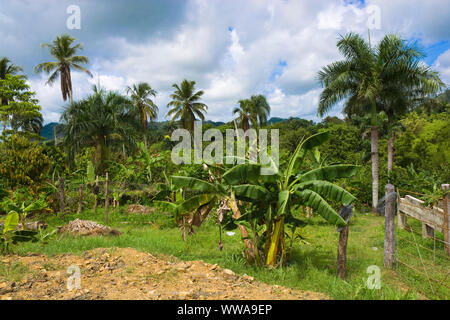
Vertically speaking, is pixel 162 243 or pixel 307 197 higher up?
pixel 307 197

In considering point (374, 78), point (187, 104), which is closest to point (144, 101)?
point (187, 104)

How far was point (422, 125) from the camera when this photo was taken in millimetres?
25812

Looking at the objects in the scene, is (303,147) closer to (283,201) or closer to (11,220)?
(283,201)

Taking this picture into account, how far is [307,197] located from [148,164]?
12.0m

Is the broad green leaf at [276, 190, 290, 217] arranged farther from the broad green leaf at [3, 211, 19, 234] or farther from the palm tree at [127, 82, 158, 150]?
the palm tree at [127, 82, 158, 150]

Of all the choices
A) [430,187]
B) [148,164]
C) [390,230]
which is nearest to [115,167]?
[148,164]

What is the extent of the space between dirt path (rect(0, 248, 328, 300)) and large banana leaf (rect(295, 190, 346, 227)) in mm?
1332

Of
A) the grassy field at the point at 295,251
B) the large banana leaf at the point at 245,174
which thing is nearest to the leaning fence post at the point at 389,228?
the grassy field at the point at 295,251

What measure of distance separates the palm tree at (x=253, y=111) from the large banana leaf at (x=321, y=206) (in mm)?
26461

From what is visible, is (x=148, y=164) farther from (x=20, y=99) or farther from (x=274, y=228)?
(x=20, y=99)

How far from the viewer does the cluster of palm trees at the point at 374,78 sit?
13.9 metres

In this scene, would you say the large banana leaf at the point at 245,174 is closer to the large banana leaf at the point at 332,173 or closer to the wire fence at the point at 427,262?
the large banana leaf at the point at 332,173

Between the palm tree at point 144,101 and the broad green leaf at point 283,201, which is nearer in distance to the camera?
the broad green leaf at point 283,201

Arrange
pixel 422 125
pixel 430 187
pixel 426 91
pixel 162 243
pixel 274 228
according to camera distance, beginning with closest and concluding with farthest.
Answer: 1. pixel 274 228
2. pixel 162 243
3. pixel 430 187
4. pixel 426 91
5. pixel 422 125
